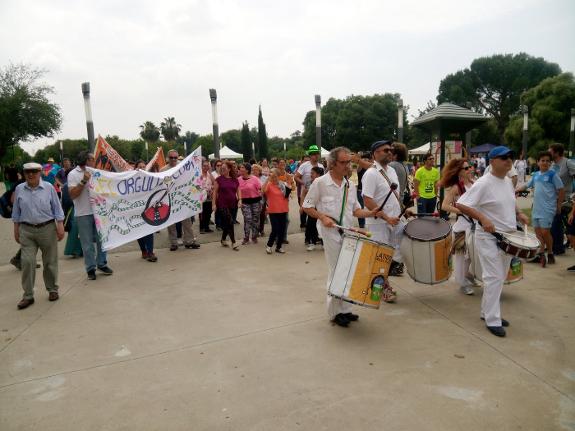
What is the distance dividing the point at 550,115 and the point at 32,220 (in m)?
40.4

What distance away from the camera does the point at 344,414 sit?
111 inches

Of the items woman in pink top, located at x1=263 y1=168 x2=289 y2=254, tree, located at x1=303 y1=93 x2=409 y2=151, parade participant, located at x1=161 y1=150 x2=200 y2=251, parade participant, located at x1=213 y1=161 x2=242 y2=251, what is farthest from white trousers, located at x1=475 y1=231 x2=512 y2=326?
tree, located at x1=303 y1=93 x2=409 y2=151

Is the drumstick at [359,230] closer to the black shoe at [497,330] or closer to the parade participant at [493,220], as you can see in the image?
the parade participant at [493,220]

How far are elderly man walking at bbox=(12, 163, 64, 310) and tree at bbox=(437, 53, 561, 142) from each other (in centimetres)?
6020

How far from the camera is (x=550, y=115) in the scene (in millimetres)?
34594

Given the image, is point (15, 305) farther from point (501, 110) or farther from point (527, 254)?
point (501, 110)

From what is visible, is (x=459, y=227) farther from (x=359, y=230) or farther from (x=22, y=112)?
(x=22, y=112)

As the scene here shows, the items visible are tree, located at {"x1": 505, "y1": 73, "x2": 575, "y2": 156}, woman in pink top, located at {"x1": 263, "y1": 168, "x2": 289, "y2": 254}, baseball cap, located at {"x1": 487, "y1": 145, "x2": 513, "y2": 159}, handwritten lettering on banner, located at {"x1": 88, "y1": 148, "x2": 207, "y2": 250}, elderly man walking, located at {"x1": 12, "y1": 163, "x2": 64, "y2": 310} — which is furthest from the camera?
tree, located at {"x1": 505, "y1": 73, "x2": 575, "y2": 156}

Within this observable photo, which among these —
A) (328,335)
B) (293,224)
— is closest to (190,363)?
(328,335)

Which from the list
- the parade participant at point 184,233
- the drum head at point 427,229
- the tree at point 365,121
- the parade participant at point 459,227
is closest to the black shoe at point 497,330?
the drum head at point 427,229

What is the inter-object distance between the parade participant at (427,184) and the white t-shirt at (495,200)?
17.4ft

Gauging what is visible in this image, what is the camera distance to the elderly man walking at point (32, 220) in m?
5.16

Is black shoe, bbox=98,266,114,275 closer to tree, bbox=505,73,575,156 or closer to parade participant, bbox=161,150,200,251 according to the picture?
parade participant, bbox=161,150,200,251

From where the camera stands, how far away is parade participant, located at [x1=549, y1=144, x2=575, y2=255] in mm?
6375
